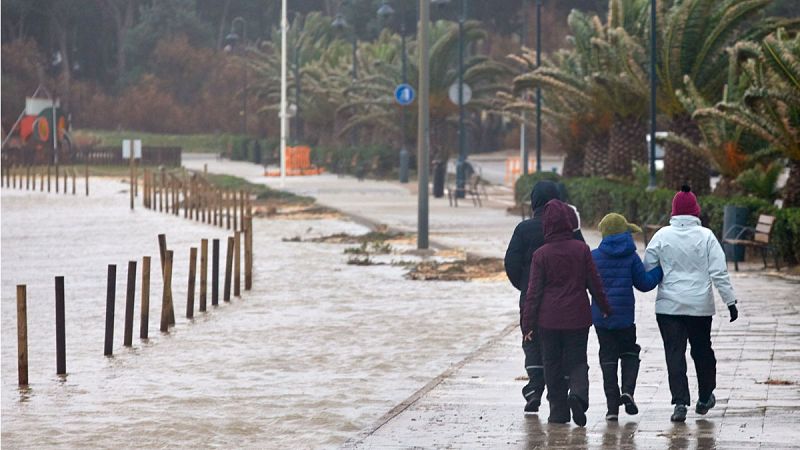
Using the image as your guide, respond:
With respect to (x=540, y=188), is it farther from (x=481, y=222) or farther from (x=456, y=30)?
(x=456, y=30)

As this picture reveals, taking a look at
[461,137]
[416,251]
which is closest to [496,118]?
[461,137]

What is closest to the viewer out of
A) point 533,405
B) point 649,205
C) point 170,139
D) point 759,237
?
point 533,405

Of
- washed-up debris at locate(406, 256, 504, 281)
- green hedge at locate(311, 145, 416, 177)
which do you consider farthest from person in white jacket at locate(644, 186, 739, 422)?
green hedge at locate(311, 145, 416, 177)

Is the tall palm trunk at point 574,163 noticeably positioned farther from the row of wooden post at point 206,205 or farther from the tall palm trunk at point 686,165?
the tall palm trunk at point 686,165

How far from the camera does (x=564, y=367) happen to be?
11.2 meters

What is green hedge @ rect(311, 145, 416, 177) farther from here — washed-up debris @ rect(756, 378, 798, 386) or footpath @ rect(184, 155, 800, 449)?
washed-up debris @ rect(756, 378, 798, 386)

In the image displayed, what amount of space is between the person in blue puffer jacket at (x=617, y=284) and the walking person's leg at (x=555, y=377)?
0.30 metres

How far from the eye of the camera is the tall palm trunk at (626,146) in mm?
33688

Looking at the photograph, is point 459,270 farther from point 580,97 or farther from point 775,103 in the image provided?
point 580,97

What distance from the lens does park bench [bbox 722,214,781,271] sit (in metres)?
22.6

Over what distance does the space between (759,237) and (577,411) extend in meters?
12.5

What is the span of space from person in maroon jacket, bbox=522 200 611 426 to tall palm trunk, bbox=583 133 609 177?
24.7 metres

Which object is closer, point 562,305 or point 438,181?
point 562,305

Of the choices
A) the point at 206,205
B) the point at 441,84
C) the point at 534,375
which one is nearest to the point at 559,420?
the point at 534,375
